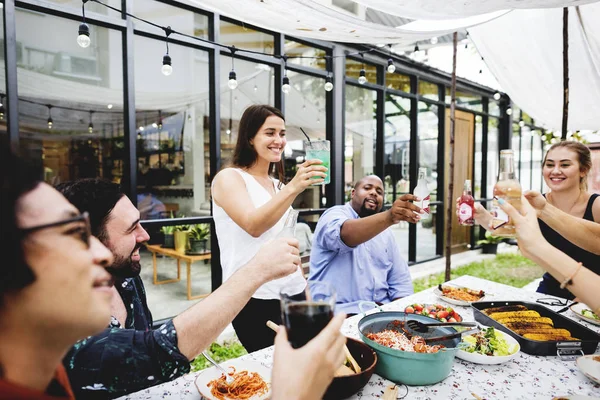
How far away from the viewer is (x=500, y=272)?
248 inches

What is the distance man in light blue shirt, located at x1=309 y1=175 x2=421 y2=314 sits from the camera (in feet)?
8.00

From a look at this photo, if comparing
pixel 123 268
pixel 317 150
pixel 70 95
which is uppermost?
pixel 70 95

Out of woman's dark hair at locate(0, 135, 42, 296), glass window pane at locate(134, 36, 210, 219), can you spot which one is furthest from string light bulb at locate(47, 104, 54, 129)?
woman's dark hair at locate(0, 135, 42, 296)

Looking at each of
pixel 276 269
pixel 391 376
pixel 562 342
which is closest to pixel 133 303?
pixel 276 269

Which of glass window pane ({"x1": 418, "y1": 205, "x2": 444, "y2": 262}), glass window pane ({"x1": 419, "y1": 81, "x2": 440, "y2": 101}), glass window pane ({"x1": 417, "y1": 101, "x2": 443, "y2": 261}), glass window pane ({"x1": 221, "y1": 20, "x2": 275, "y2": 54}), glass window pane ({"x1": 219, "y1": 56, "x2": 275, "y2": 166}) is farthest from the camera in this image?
glass window pane ({"x1": 418, "y1": 205, "x2": 444, "y2": 262})

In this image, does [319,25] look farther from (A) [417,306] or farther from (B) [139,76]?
(B) [139,76]

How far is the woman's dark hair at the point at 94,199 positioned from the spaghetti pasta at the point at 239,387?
0.69 meters

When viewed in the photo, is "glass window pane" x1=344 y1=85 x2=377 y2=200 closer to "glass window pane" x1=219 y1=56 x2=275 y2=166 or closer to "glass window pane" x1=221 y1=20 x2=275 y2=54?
"glass window pane" x1=219 y1=56 x2=275 y2=166

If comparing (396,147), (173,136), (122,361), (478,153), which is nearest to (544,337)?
(122,361)

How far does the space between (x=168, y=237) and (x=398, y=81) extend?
173 inches

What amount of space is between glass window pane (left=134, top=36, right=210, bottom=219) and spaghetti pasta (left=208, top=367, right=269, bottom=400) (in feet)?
13.4

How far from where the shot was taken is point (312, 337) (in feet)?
2.66

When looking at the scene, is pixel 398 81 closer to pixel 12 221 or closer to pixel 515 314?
pixel 515 314

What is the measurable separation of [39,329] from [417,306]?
1708mm
